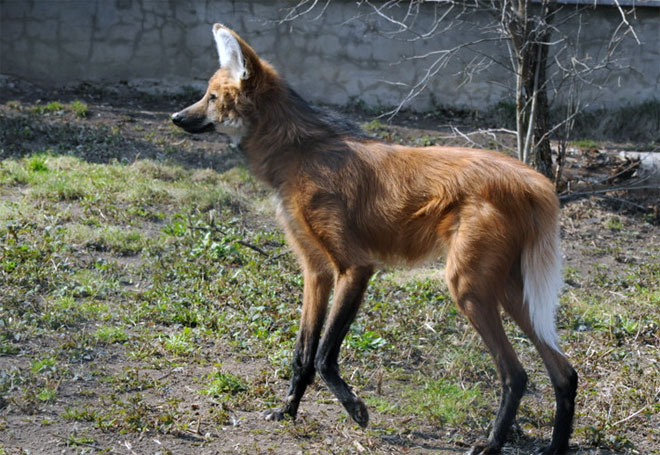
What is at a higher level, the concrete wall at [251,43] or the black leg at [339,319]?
the concrete wall at [251,43]

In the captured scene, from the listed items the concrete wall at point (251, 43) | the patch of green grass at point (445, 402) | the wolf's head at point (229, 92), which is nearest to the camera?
the patch of green grass at point (445, 402)

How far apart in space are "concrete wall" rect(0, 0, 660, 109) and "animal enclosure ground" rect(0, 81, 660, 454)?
2522 mm

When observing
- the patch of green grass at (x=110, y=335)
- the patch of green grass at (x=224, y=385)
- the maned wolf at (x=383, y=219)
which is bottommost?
the patch of green grass at (x=110, y=335)

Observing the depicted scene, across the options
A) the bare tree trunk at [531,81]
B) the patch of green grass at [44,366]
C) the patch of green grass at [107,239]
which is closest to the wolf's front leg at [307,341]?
the patch of green grass at [44,366]

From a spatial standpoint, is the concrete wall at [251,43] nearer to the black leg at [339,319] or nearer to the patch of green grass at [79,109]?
the patch of green grass at [79,109]

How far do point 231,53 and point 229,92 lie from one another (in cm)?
19

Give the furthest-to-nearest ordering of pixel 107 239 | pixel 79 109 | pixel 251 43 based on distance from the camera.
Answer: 1. pixel 251 43
2. pixel 79 109
3. pixel 107 239

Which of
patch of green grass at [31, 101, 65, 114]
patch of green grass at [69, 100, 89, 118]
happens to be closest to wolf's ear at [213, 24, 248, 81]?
patch of green grass at [69, 100, 89, 118]

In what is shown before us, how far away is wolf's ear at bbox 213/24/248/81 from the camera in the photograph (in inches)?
141

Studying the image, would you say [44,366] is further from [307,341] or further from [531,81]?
[531,81]

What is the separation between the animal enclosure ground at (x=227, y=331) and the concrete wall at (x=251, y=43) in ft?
8.27

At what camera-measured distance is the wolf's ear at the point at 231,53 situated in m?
3.57

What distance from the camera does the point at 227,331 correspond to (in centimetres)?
423

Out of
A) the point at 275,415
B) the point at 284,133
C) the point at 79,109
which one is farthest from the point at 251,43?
the point at 275,415
